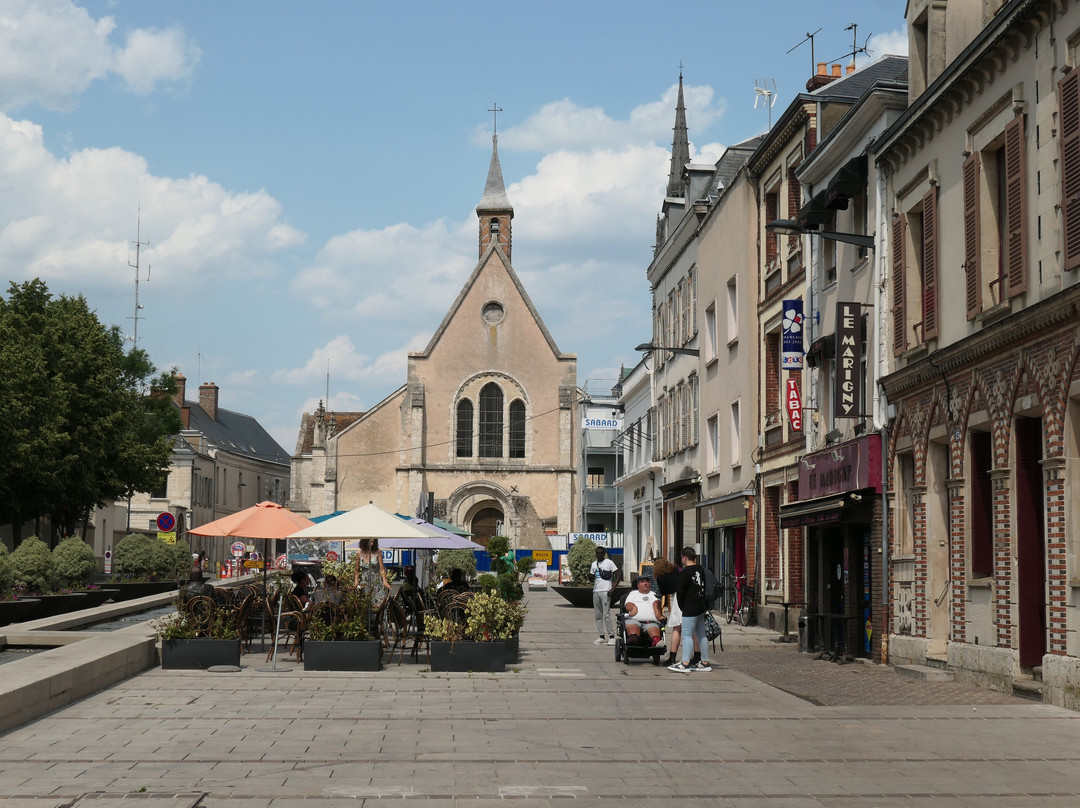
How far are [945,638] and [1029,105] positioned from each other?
6.32m

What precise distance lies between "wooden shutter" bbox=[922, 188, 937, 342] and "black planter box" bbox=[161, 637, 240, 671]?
29.6 ft

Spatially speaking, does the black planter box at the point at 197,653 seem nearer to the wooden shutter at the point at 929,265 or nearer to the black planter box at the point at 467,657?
the black planter box at the point at 467,657

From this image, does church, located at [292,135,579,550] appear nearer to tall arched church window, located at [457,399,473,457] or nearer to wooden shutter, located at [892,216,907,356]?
tall arched church window, located at [457,399,473,457]

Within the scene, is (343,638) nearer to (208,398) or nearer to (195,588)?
(195,588)

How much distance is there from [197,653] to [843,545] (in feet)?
30.8

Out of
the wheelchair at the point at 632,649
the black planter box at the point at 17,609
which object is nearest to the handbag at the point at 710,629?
the wheelchair at the point at 632,649

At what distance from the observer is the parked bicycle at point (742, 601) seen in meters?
25.5

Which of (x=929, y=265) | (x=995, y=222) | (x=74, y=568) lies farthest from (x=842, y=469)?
(x=74, y=568)

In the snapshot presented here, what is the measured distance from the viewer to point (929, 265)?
15.9 metres

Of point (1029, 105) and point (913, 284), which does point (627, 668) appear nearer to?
point (913, 284)

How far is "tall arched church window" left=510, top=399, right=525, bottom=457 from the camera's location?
61.4m

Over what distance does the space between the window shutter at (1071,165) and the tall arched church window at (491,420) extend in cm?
4991

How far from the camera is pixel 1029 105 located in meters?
12.9

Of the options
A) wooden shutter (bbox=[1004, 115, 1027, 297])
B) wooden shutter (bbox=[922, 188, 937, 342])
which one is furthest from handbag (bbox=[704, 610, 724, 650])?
wooden shutter (bbox=[1004, 115, 1027, 297])
